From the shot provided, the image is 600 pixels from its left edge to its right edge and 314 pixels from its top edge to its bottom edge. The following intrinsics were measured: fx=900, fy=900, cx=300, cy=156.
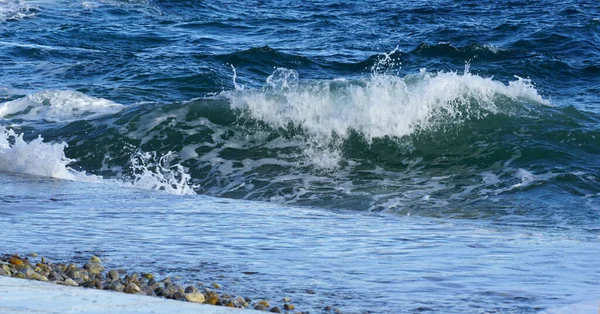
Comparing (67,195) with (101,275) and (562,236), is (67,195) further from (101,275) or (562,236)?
(562,236)

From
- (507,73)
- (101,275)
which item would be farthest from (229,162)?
(507,73)

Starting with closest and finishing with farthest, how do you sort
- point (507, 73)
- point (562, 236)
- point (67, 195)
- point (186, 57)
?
point (562, 236) < point (67, 195) < point (507, 73) < point (186, 57)

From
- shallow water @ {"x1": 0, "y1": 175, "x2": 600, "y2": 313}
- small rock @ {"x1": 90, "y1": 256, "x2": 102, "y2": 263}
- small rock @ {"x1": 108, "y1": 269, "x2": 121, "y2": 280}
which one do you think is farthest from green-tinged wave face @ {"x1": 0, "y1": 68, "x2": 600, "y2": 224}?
small rock @ {"x1": 108, "y1": 269, "x2": 121, "y2": 280}

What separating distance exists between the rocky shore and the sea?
130 millimetres

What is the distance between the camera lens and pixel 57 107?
11992mm

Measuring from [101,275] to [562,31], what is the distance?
14747mm

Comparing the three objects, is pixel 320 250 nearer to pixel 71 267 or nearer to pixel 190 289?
pixel 190 289

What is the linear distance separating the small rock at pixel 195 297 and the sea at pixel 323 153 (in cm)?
30

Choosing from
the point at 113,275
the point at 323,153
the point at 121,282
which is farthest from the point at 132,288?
the point at 323,153

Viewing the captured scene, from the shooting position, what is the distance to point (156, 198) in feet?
23.8

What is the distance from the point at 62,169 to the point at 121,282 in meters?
4.53

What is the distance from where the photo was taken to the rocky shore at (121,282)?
4.04m

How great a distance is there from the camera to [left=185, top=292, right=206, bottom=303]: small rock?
4.00 metres

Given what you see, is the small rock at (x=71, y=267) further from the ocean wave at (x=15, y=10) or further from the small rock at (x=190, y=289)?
the ocean wave at (x=15, y=10)
